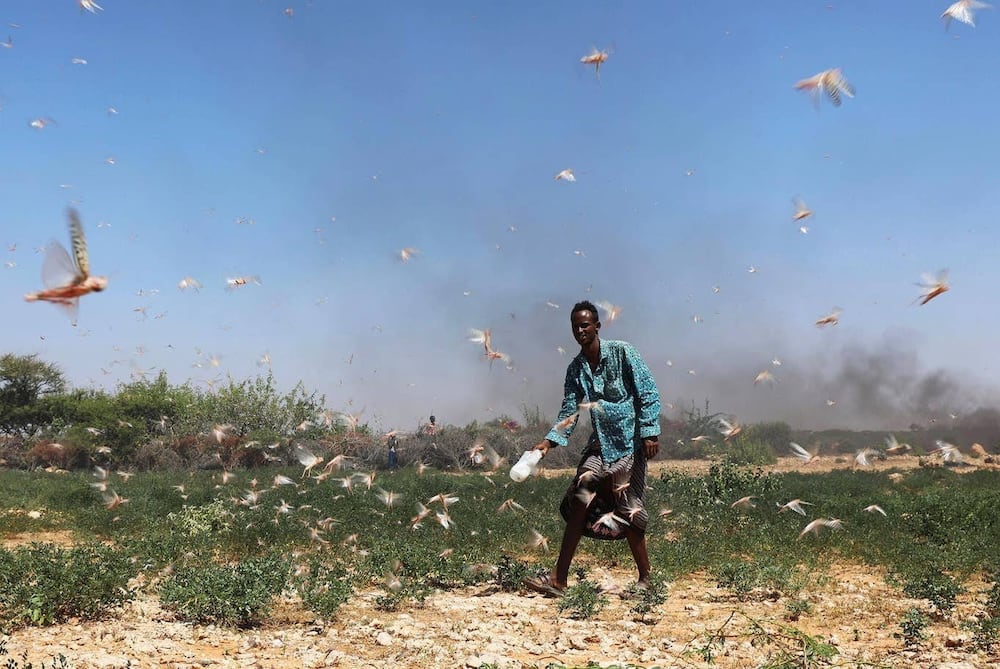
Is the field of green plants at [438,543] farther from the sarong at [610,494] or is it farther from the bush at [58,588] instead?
the sarong at [610,494]

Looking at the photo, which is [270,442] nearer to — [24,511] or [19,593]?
[24,511]

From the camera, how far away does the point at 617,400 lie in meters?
6.80

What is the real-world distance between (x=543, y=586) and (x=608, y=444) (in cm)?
125

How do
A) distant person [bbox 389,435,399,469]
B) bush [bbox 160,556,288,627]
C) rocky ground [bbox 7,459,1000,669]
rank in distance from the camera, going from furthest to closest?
1. distant person [bbox 389,435,399,469]
2. bush [bbox 160,556,288,627]
3. rocky ground [bbox 7,459,1000,669]

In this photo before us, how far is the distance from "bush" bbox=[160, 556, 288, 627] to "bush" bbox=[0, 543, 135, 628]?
0.40 metres

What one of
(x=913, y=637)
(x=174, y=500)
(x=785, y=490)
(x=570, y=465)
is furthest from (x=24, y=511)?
(x=570, y=465)

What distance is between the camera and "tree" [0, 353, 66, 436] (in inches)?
1423

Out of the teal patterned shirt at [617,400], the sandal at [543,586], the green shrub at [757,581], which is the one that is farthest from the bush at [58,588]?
the green shrub at [757,581]

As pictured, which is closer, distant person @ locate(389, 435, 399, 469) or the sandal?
the sandal

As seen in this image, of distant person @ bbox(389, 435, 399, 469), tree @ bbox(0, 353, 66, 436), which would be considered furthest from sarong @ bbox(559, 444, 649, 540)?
tree @ bbox(0, 353, 66, 436)

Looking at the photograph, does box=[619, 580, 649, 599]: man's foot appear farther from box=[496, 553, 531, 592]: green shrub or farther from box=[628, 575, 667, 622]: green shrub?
box=[496, 553, 531, 592]: green shrub

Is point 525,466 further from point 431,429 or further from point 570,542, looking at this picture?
point 431,429

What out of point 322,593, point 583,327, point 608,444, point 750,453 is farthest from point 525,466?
point 750,453

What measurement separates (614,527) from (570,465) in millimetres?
21858
